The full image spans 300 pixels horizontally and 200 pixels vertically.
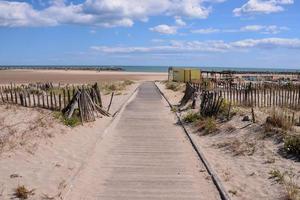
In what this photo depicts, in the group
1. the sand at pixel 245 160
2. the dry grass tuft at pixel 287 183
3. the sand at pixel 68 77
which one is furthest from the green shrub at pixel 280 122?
the sand at pixel 68 77

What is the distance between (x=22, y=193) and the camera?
7781 millimetres

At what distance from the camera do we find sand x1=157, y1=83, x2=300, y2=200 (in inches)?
332

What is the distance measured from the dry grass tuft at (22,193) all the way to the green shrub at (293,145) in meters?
5.75

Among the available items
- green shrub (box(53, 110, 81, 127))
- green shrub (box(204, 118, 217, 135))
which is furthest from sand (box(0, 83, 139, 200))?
green shrub (box(204, 118, 217, 135))

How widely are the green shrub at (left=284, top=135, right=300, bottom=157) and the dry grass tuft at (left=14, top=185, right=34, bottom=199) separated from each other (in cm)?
575

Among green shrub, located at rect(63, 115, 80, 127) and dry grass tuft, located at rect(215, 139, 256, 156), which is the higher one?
green shrub, located at rect(63, 115, 80, 127)

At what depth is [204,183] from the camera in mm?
8891

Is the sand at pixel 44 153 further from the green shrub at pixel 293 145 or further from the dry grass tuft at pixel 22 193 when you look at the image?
the green shrub at pixel 293 145

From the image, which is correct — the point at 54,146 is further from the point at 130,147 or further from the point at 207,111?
the point at 207,111

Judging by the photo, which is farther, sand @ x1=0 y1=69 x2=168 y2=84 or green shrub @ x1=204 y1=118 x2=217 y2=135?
sand @ x1=0 y1=69 x2=168 y2=84

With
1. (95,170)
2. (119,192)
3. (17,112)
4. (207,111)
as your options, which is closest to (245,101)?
(207,111)

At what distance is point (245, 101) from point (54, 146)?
1318 cm

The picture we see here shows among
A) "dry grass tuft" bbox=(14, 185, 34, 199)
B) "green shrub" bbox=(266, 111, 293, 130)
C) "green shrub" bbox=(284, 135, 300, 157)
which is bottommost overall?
"dry grass tuft" bbox=(14, 185, 34, 199)

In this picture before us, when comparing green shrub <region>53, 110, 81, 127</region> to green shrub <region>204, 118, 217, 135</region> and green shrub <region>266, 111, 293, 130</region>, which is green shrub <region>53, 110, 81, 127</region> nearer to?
green shrub <region>204, 118, 217, 135</region>
